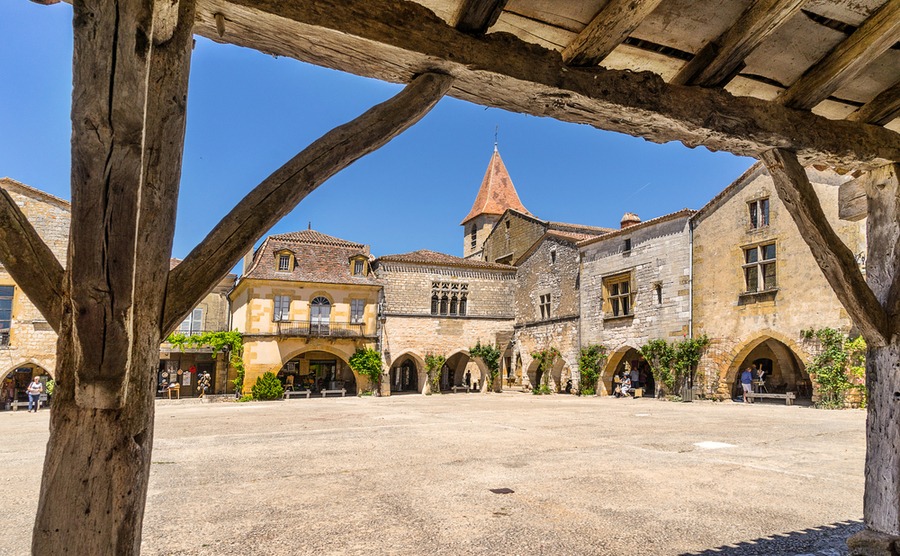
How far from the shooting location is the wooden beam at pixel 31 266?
1.76 metres

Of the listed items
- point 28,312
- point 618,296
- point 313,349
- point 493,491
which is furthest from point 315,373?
point 493,491

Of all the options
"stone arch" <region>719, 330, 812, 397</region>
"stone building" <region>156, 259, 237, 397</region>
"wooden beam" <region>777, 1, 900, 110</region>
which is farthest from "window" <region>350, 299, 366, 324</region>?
"wooden beam" <region>777, 1, 900, 110</region>

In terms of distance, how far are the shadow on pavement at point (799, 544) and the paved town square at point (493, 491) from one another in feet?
0.06

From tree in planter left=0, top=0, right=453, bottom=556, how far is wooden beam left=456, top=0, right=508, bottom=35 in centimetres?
103

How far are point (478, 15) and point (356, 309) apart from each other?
80.3ft

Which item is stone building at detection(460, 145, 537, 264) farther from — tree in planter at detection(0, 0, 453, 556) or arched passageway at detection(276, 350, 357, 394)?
tree in planter at detection(0, 0, 453, 556)

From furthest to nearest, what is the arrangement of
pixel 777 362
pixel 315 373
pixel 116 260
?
pixel 315 373
pixel 777 362
pixel 116 260

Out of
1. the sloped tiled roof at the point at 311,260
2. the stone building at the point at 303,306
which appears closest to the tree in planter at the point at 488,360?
the stone building at the point at 303,306

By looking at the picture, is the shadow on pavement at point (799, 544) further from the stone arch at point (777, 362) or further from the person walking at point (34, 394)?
the person walking at point (34, 394)

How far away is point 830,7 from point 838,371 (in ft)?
49.3

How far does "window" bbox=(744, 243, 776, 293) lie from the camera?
56.8ft

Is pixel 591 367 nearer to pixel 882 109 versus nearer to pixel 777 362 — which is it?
pixel 777 362

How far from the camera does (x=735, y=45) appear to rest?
8.96 ft

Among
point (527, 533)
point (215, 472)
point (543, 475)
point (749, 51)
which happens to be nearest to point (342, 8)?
point (749, 51)
